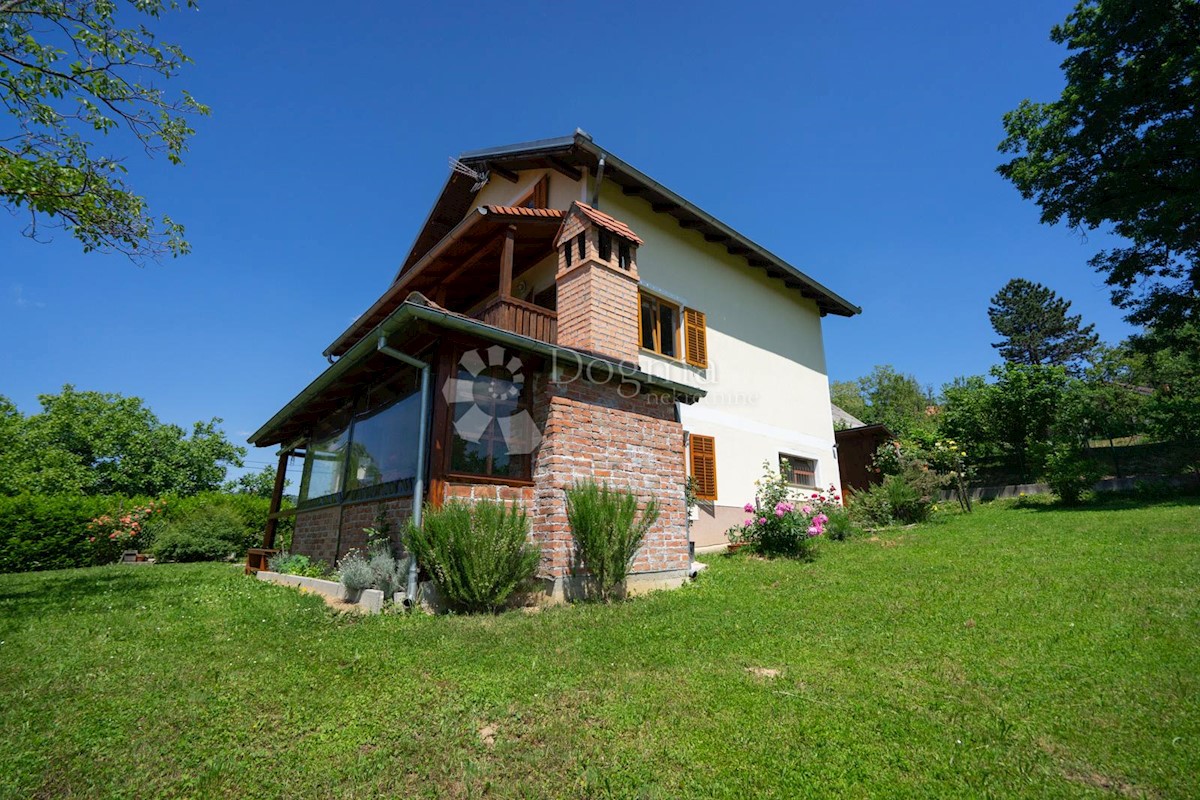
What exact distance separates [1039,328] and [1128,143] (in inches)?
1115

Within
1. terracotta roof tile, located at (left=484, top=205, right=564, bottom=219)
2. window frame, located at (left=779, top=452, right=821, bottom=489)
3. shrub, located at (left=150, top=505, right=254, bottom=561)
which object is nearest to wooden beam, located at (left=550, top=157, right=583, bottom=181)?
terracotta roof tile, located at (left=484, top=205, right=564, bottom=219)

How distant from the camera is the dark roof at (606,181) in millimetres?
10523

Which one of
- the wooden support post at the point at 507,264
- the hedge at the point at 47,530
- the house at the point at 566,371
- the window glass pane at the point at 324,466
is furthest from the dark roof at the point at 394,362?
the hedge at the point at 47,530

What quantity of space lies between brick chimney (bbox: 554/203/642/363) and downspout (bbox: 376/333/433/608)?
263 centimetres

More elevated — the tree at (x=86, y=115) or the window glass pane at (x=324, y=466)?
the tree at (x=86, y=115)

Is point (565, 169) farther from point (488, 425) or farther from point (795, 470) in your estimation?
point (795, 470)

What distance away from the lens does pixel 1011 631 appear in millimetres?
4469

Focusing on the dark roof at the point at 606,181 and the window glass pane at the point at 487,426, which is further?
the dark roof at the point at 606,181

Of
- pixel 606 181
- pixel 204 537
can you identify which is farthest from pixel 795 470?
pixel 204 537

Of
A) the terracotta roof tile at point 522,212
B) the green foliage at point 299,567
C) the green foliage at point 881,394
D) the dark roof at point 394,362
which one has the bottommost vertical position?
the green foliage at point 299,567

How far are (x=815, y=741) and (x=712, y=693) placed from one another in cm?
74

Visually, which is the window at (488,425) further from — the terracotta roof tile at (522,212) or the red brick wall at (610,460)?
the terracotta roof tile at (522,212)

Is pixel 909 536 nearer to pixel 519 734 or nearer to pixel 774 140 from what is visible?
pixel 774 140

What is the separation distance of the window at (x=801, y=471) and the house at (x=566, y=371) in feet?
0.18
